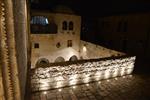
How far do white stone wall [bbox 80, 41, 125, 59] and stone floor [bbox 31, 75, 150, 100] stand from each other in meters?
3.19

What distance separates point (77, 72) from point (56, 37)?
11349 millimetres

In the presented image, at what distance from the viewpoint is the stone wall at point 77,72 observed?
5.73 meters

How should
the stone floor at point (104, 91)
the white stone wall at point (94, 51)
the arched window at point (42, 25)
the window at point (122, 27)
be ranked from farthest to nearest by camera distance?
the window at point (122, 27) < the arched window at point (42, 25) < the white stone wall at point (94, 51) < the stone floor at point (104, 91)

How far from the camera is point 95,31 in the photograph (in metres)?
22.5

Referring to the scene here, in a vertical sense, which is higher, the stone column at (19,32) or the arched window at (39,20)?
the arched window at (39,20)

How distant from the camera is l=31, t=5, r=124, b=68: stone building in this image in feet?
51.4

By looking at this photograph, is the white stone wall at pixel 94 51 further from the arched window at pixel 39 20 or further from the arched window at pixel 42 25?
the arched window at pixel 39 20

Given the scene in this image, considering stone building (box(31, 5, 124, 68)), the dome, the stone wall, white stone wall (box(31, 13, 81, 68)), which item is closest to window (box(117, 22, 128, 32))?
stone building (box(31, 5, 124, 68))

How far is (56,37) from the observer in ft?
56.2

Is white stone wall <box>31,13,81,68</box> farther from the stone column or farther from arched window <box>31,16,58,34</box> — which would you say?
the stone column

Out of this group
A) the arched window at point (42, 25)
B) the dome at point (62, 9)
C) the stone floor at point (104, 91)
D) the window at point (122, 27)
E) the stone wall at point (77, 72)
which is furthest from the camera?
the dome at point (62, 9)

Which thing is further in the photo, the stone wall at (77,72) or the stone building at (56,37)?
the stone building at (56,37)

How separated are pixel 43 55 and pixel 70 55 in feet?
12.1

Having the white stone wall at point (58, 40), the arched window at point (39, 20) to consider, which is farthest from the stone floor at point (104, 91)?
the arched window at point (39, 20)
